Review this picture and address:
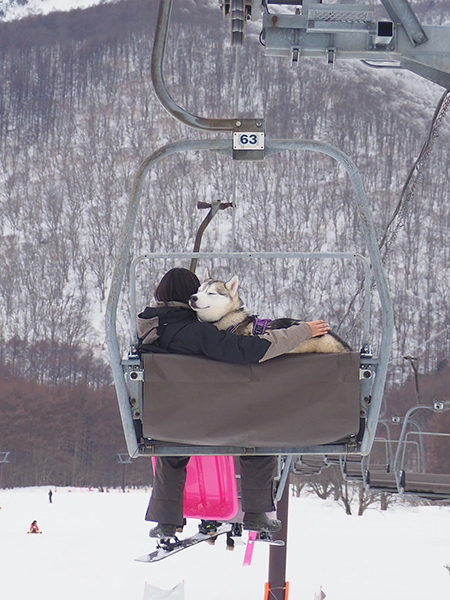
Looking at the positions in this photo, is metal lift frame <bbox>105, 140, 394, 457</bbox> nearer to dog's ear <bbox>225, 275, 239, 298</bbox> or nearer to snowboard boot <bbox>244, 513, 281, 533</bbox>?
dog's ear <bbox>225, 275, 239, 298</bbox>

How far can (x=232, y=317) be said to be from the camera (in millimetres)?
2541

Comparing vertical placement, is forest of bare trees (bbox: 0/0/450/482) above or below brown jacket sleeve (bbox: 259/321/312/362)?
above

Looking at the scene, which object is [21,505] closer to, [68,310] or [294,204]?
[68,310]

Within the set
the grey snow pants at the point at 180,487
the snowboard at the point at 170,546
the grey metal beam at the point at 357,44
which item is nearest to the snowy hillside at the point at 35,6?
the snowboard at the point at 170,546

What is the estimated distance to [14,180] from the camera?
61.7 meters

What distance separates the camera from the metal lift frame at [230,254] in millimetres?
2227

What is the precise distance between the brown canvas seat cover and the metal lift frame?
0.04m

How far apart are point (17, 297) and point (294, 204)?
18.4m

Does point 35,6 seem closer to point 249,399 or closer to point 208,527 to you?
point 208,527

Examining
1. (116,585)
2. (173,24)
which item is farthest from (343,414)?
(173,24)

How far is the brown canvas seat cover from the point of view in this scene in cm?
240

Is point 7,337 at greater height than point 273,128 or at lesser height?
lesser

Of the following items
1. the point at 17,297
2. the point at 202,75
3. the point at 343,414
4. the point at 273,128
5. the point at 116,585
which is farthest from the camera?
the point at 202,75

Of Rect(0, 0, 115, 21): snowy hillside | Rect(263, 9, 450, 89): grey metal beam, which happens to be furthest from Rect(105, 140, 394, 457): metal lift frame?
Rect(0, 0, 115, 21): snowy hillside
